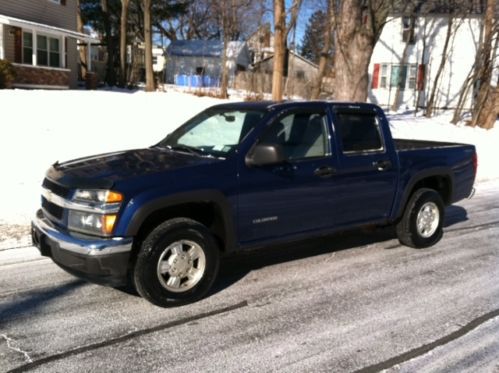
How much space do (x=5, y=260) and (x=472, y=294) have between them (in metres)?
4.76

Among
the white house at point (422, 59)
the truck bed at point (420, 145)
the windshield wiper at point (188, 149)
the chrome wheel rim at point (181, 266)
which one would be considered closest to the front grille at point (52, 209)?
the chrome wheel rim at point (181, 266)

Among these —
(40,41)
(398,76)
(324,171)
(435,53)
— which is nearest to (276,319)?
(324,171)

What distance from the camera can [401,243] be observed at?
6.73m

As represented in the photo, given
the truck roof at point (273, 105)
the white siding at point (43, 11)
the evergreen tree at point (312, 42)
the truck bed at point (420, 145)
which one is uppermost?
the evergreen tree at point (312, 42)

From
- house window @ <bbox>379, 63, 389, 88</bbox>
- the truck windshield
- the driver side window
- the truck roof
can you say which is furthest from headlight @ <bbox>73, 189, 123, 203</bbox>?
house window @ <bbox>379, 63, 389, 88</bbox>

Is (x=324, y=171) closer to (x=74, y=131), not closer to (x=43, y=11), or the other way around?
(x=74, y=131)

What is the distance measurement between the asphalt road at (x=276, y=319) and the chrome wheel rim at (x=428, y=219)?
1.61 ft

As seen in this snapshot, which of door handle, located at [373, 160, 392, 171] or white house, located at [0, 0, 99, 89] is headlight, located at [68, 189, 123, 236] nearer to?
door handle, located at [373, 160, 392, 171]

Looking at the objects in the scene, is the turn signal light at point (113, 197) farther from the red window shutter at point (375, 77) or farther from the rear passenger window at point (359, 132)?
the red window shutter at point (375, 77)

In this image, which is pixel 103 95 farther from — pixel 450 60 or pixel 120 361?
pixel 450 60

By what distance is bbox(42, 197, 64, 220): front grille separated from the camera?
449cm

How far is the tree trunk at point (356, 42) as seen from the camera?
43.2 feet

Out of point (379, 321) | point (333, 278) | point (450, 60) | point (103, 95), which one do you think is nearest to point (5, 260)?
point (333, 278)

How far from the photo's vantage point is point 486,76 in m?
23.0
